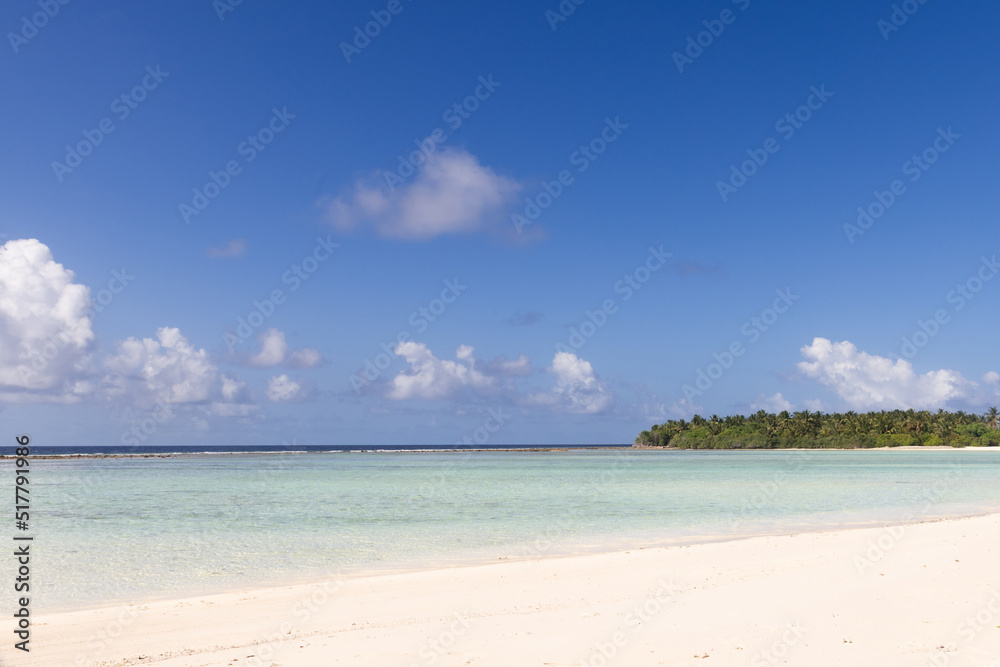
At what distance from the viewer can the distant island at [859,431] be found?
156 metres

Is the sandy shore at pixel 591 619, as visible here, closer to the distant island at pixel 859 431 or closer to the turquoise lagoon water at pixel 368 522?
the turquoise lagoon water at pixel 368 522

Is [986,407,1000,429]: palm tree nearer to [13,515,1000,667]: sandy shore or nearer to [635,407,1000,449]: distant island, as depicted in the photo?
[635,407,1000,449]: distant island

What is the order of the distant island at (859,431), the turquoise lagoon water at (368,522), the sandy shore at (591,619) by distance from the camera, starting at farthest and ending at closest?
1. the distant island at (859,431)
2. the turquoise lagoon water at (368,522)
3. the sandy shore at (591,619)

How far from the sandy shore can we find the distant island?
163786 millimetres

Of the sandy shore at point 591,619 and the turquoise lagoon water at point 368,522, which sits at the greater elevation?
the sandy shore at point 591,619

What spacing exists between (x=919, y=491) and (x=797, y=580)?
32.5 metres

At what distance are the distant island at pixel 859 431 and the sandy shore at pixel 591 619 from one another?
16379cm

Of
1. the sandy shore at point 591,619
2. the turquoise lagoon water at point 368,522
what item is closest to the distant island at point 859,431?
the turquoise lagoon water at point 368,522

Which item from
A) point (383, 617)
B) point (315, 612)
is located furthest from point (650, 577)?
point (315, 612)

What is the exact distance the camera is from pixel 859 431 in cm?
16162

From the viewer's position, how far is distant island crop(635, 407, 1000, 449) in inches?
6132

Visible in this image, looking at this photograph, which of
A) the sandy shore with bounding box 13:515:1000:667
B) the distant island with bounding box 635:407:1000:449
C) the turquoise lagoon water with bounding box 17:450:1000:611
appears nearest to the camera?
the sandy shore with bounding box 13:515:1000:667

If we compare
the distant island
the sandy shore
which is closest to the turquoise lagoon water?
the sandy shore

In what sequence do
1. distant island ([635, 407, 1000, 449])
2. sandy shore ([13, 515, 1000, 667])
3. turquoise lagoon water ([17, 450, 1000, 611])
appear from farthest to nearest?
1. distant island ([635, 407, 1000, 449])
2. turquoise lagoon water ([17, 450, 1000, 611])
3. sandy shore ([13, 515, 1000, 667])
